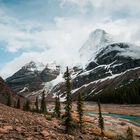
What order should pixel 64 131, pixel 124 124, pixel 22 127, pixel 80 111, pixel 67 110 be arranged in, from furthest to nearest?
pixel 124 124 → pixel 80 111 → pixel 67 110 → pixel 64 131 → pixel 22 127

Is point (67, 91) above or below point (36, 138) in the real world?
above

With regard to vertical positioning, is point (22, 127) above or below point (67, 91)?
below

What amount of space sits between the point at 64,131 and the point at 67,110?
5.39 metres

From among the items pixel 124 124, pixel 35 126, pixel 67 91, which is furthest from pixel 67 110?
pixel 124 124

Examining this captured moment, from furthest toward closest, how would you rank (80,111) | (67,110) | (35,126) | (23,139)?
1. (80,111)
2. (67,110)
3. (35,126)
4. (23,139)

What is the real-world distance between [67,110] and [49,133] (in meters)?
10.6

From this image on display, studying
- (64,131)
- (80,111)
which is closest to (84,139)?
(64,131)

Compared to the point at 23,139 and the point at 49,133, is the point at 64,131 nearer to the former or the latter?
the point at 49,133

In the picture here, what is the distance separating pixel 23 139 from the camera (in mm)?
30250

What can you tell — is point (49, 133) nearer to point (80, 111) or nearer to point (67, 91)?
point (67, 91)

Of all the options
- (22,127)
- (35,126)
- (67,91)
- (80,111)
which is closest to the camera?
(22,127)

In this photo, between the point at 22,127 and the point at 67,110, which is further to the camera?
the point at 67,110

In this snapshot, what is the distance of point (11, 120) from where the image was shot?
3647 cm

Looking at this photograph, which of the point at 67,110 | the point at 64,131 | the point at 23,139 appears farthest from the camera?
the point at 67,110
